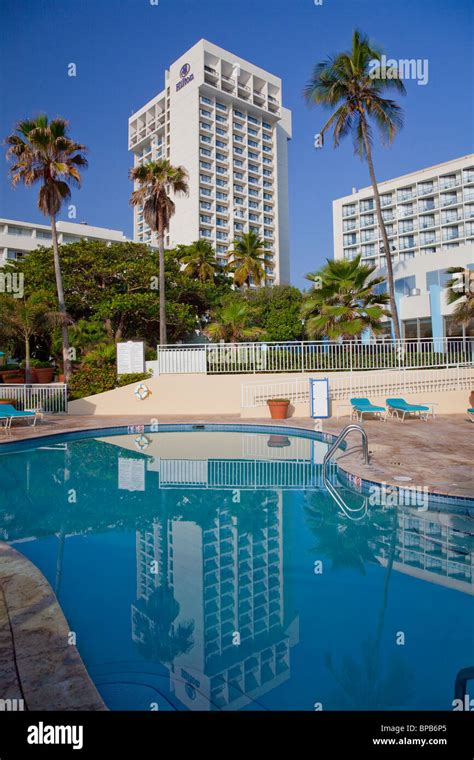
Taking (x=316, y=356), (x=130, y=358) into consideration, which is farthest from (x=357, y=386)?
(x=130, y=358)

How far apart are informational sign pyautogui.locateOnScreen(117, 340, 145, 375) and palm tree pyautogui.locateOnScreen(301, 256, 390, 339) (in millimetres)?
6739

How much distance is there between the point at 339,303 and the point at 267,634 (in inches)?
623

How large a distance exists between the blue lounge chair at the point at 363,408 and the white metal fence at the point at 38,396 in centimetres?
1075

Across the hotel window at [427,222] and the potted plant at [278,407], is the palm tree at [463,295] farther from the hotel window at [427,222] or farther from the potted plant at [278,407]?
the hotel window at [427,222]

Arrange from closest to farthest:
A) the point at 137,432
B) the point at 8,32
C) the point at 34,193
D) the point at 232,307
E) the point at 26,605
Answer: the point at 26,605
the point at 8,32
the point at 137,432
the point at 232,307
the point at 34,193

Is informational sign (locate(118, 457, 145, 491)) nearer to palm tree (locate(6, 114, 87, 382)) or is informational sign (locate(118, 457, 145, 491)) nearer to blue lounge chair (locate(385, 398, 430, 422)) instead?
blue lounge chair (locate(385, 398, 430, 422))

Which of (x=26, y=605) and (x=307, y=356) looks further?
(x=307, y=356)

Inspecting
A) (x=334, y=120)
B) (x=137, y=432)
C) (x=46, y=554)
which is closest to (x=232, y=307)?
(x=137, y=432)

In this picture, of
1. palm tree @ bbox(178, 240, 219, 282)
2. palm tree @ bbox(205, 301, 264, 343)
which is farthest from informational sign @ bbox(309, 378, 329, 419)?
palm tree @ bbox(178, 240, 219, 282)

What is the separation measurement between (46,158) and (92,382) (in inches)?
392

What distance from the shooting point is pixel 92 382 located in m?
18.6

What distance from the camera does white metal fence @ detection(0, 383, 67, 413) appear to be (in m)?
17.3
